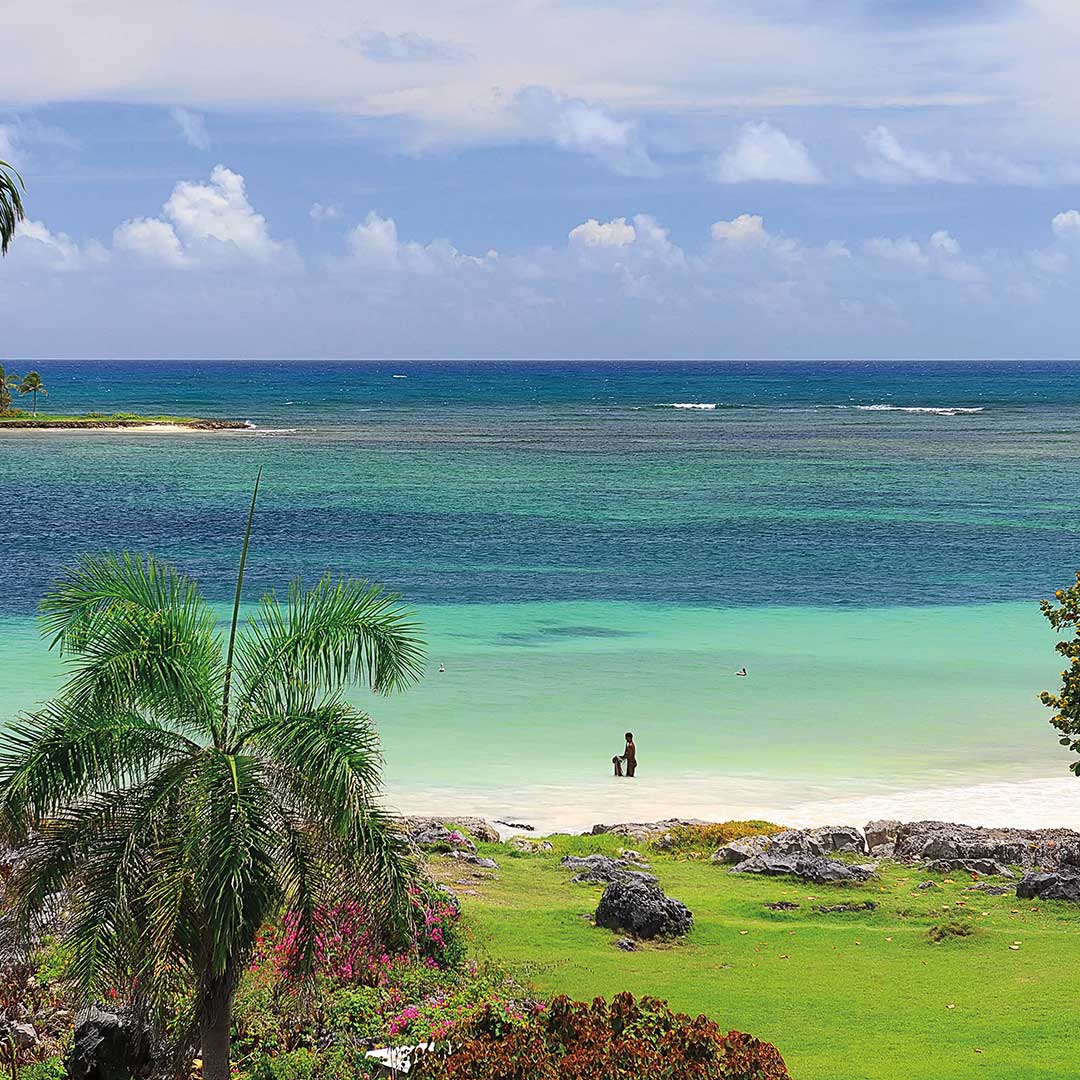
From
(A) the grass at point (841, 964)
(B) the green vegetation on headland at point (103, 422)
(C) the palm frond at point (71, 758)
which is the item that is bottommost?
(A) the grass at point (841, 964)

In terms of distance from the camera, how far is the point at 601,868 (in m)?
20.9

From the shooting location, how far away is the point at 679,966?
16.7 metres

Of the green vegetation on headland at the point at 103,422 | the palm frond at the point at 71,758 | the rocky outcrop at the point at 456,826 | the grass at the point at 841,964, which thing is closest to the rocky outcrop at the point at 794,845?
the grass at the point at 841,964

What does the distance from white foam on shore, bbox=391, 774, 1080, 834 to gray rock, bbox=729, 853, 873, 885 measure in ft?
15.0

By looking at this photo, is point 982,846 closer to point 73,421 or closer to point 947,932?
point 947,932

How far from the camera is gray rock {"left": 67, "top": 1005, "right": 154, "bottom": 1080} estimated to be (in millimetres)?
12992

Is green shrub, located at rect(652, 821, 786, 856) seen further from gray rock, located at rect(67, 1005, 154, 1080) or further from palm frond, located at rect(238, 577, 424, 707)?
palm frond, located at rect(238, 577, 424, 707)

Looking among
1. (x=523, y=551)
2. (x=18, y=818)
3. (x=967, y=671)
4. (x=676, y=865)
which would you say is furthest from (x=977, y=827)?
(x=523, y=551)

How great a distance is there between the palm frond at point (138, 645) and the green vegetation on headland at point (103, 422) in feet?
396

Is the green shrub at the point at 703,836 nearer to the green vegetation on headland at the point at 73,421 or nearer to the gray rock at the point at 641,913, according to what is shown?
the gray rock at the point at 641,913

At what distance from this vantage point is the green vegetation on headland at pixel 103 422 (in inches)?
4987

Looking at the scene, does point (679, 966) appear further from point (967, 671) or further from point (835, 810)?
point (967, 671)

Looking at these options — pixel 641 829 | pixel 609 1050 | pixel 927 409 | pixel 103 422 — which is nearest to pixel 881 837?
pixel 641 829

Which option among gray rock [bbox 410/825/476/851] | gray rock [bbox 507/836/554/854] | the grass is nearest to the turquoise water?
gray rock [bbox 507/836/554/854]
